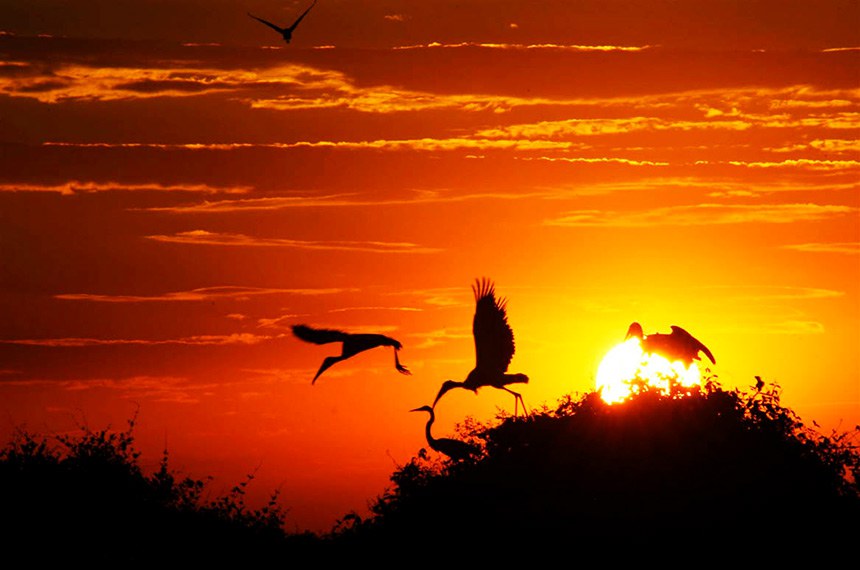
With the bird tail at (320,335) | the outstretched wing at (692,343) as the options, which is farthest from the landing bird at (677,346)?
the bird tail at (320,335)

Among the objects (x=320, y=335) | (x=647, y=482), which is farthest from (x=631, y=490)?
(x=320, y=335)

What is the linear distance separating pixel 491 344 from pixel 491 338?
0.12 metres

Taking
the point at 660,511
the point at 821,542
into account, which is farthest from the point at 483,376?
the point at 821,542

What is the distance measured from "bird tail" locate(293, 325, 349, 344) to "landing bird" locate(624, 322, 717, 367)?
19.5ft

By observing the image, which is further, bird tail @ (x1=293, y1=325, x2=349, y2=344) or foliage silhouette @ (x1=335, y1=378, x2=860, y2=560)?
bird tail @ (x1=293, y1=325, x2=349, y2=344)

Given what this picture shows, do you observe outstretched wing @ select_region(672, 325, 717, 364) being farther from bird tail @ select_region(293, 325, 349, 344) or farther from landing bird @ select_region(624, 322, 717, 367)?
bird tail @ select_region(293, 325, 349, 344)

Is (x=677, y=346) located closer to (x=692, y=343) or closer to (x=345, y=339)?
(x=692, y=343)

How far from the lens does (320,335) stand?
3588 centimetres

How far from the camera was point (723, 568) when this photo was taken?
30688 millimetres

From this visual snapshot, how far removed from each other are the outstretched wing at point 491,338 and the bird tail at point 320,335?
107 inches

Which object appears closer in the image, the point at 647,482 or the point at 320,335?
the point at 647,482

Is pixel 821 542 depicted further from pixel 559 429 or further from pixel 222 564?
pixel 222 564

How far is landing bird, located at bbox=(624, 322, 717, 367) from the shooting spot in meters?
34.6

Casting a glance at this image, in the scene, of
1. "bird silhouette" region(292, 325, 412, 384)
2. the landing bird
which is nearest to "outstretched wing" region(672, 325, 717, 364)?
the landing bird
